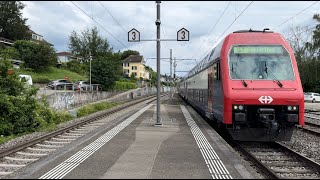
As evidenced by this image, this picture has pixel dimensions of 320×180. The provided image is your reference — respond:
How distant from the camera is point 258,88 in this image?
1162 centimetres

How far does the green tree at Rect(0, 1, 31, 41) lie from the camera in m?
80.1

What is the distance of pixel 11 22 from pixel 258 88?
7732 cm

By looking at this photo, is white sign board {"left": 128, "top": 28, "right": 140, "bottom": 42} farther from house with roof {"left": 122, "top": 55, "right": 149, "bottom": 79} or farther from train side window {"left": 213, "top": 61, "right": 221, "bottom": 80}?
house with roof {"left": 122, "top": 55, "right": 149, "bottom": 79}

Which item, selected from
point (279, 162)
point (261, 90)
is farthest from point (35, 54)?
point (279, 162)

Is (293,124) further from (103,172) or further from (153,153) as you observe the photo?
(103,172)

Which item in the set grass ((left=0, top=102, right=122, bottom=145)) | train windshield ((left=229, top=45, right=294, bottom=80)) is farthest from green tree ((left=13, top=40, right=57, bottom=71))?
train windshield ((left=229, top=45, right=294, bottom=80))

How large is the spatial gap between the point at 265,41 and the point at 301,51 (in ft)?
160

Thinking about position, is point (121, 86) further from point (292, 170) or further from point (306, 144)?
point (292, 170)

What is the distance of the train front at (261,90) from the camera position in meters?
11.3

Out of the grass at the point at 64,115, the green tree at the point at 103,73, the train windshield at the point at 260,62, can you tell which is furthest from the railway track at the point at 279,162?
the green tree at the point at 103,73

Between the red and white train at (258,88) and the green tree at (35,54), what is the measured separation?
55.7 metres

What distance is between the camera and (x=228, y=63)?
12.4 meters

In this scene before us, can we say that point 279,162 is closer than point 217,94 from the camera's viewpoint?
Yes

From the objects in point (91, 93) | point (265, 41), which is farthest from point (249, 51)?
point (91, 93)
